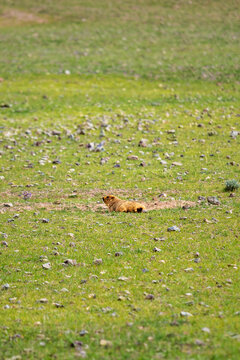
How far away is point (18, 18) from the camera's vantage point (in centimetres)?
5881

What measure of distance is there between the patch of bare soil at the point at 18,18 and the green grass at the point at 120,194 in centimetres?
878

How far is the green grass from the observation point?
9367mm

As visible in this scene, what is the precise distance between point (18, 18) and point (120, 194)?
1811 inches

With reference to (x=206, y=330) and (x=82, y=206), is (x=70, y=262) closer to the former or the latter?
(x=206, y=330)

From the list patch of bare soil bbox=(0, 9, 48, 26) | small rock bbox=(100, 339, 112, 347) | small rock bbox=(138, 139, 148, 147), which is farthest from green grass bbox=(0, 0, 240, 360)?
patch of bare soil bbox=(0, 9, 48, 26)

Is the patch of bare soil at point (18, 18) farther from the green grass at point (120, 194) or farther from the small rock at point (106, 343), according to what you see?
the small rock at point (106, 343)

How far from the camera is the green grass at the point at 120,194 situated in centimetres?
937

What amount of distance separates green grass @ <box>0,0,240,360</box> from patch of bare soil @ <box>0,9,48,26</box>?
28.8 feet

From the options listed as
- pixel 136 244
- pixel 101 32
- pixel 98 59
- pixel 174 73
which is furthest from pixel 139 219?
pixel 101 32

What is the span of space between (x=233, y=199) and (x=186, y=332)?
871cm

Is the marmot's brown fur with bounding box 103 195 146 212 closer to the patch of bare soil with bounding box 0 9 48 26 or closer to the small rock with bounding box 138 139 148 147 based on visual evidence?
the small rock with bounding box 138 139 148 147

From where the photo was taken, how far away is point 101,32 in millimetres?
52906

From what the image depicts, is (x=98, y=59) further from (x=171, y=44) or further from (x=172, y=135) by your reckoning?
(x=172, y=135)

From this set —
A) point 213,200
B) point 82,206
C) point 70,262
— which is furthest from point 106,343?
point 213,200
